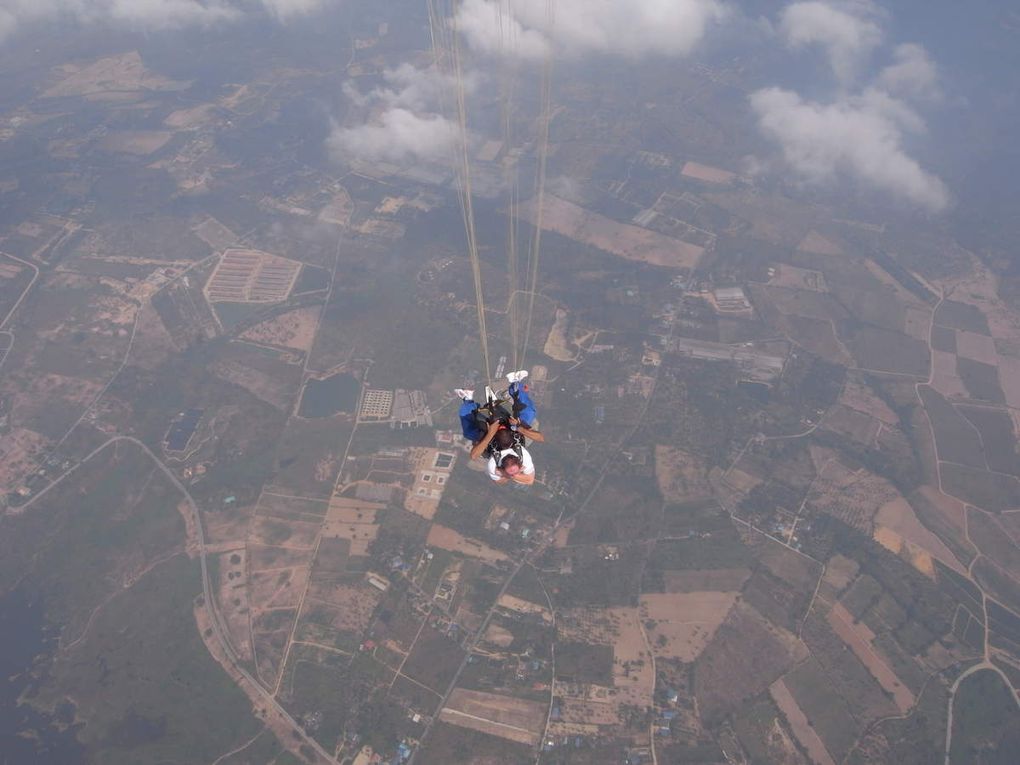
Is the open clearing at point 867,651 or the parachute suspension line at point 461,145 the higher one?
the parachute suspension line at point 461,145

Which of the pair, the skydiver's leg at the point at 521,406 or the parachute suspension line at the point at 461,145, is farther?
the parachute suspension line at the point at 461,145

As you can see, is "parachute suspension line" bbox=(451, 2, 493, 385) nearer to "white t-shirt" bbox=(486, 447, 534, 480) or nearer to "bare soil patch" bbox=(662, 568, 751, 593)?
"white t-shirt" bbox=(486, 447, 534, 480)

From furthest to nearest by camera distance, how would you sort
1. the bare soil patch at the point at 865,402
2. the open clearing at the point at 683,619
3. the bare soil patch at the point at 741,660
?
the bare soil patch at the point at 865,402
the open clearing at the point at 683,619
the bare soil patch at the point at 741,660

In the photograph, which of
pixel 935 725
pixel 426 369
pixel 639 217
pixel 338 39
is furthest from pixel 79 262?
pixel 935 725

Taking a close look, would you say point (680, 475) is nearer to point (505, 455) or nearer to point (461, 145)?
point (505, 455)

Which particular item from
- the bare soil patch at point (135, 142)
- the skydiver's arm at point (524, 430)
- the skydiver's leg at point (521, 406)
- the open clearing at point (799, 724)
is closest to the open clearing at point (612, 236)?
the open clearing at point (799, 724)

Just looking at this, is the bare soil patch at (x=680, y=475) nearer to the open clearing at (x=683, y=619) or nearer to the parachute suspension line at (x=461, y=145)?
the open clearing at (x=683, y=619)

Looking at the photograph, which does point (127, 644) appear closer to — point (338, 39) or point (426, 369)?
point (426, 369)
